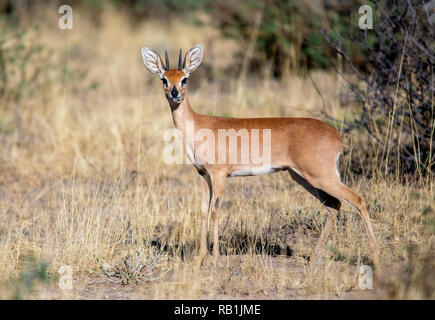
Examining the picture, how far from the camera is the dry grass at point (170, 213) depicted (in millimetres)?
5500

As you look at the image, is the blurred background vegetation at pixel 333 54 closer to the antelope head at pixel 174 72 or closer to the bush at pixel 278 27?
the bush at pixel 278 27

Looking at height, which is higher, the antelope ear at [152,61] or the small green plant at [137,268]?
the antelope ear at [152,61]

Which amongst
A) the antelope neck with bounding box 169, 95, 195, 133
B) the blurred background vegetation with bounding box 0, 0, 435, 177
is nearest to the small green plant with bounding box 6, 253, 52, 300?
the antelope neck with bounding box 169, 95, 195, 133

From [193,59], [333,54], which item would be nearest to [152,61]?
[193,59]

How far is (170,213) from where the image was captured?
23.8 ft

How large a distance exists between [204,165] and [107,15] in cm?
1536

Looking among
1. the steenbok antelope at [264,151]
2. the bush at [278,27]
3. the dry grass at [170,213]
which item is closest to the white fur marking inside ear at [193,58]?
the steenbok antelope at [264,151]

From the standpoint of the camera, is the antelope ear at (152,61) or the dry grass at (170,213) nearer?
the dry grass at (170,213)

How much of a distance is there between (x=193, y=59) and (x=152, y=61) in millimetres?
411

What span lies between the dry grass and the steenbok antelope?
439 millimetres

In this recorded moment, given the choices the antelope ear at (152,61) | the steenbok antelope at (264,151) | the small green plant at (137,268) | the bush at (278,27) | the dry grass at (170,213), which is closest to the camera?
the dry grass at (170,213)

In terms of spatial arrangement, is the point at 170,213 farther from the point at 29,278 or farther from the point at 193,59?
the point at 29,278
